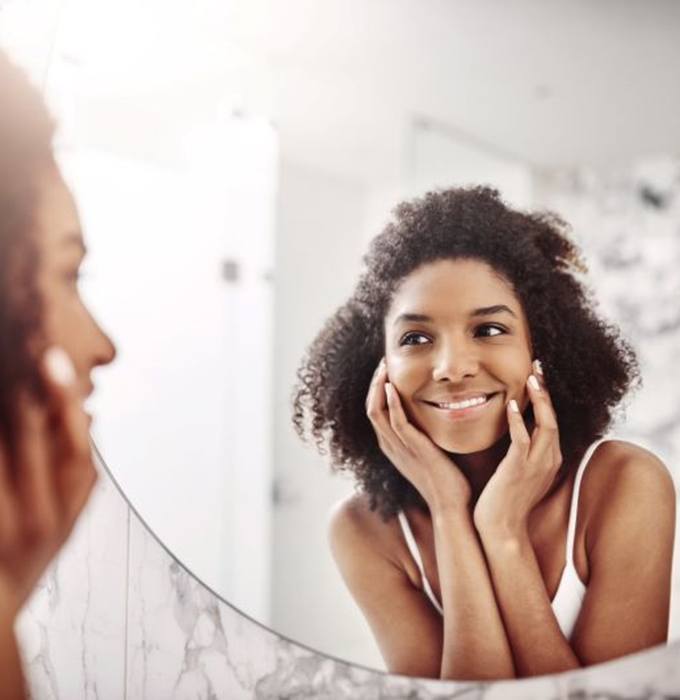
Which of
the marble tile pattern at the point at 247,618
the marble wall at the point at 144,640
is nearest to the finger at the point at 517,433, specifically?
the marble tile pattern at the point at 247,618

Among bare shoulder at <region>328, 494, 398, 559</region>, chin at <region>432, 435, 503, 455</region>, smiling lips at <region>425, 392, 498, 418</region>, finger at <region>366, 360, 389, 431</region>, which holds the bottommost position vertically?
bare shoulder at <region>328, 494, 398, 559</region>

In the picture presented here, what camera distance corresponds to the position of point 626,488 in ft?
2.79

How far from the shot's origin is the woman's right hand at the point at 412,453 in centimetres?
92

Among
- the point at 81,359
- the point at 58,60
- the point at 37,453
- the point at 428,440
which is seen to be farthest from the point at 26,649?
the point at 58,60

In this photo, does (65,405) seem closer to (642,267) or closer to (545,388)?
(545,388)

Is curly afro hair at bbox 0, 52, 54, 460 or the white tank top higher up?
curly afro hair at bbox 0, 52, 54, 460

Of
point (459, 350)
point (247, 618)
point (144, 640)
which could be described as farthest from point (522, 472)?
point (144, 640)

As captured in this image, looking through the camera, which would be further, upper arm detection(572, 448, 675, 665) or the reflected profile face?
the reflected profile face

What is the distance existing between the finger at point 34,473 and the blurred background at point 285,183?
9cm

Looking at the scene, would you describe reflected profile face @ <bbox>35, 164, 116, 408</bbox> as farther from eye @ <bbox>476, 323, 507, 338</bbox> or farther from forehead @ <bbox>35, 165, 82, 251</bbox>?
eye @ <bbox>476, 323, 507, 338</bbox>

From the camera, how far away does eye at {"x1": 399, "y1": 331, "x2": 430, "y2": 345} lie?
3.02ft

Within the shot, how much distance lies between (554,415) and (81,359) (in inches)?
24.9

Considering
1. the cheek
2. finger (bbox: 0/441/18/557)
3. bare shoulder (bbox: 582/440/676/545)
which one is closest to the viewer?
bare shoulder (bbox: 582/440/676/545)

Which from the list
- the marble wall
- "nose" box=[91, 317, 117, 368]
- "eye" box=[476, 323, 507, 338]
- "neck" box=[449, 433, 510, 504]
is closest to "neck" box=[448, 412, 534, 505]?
"neck" box=[449, 433, 510, 504]
